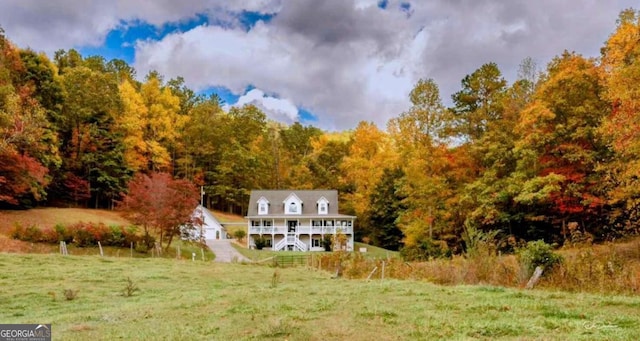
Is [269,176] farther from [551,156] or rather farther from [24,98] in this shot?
[551,156]

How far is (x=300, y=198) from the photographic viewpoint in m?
46.2

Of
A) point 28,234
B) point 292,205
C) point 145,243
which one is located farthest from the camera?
point 292,205

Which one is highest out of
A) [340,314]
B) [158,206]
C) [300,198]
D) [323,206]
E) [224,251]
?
[300,198]

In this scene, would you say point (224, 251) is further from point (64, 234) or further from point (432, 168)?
point (432, 168)

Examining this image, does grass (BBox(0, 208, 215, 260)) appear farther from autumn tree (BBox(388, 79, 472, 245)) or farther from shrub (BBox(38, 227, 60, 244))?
autumn tree (BBox(388, 79, 472, 245))

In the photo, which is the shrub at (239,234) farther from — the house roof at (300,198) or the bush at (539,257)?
the bush at (539,257)

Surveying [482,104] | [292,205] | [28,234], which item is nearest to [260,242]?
[292,205]

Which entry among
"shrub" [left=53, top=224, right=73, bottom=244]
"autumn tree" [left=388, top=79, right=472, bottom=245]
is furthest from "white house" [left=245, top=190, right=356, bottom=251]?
"shrub" [left=53, top=224, right=73, bottom=244]

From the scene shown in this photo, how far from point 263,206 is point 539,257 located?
37229 mm

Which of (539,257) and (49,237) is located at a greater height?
(49,237)

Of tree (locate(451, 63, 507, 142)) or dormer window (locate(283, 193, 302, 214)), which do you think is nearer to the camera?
tree (locate(451, 63, 507, 142))

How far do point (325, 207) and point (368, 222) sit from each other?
16.7 ft

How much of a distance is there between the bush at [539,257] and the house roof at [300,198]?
3487cm

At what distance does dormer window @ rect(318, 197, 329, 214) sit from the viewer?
4525 cm
